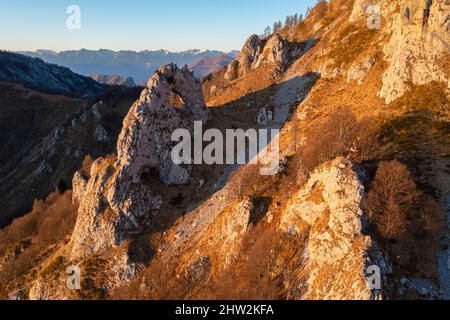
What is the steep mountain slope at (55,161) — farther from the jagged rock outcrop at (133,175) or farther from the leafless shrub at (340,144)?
the leafless shrub at (340,144)

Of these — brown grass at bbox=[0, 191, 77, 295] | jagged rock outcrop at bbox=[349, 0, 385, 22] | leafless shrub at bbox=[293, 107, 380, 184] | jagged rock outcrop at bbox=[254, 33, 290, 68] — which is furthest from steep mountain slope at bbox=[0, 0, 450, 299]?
jagged rock outcrop at bbox=[254, 33, 290, 68]

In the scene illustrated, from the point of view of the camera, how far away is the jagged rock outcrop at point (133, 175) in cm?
7456

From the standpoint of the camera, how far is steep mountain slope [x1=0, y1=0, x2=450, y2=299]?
47.7 m

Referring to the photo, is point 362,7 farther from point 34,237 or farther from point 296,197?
point 34,237

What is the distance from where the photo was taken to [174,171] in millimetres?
85000

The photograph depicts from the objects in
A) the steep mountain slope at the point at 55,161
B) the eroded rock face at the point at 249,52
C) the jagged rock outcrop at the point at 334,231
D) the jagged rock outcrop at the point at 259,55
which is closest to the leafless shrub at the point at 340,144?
the jagged rock outcrop at the point at 334,231

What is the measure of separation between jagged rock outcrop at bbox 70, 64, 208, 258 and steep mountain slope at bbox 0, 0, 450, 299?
0.26 metres

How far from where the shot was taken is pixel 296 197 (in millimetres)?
60656

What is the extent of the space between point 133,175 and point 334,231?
4616 cm

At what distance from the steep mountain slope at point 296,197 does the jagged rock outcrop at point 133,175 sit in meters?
0.26

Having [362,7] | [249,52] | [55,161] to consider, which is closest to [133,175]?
[362,7]
